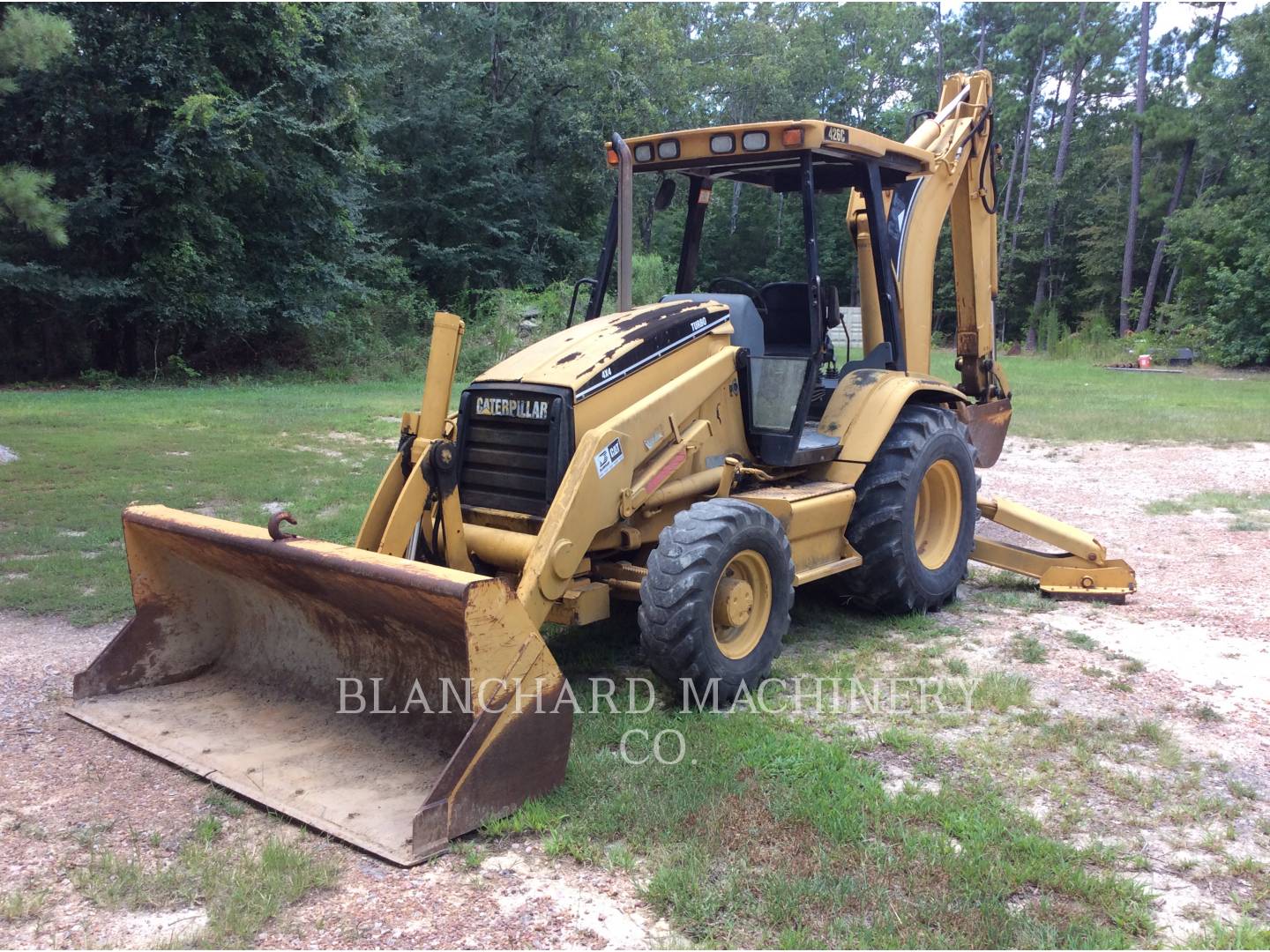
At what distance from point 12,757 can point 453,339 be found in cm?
257

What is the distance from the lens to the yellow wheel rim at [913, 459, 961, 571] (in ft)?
20.8

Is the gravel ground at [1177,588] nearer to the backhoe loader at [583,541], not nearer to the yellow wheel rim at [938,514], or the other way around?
the backhoe loader at [583,541]

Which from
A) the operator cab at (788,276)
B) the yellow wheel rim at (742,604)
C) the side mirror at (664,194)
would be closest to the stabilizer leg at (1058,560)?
the operator cab at (788,276)

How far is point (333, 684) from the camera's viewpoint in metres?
4.57

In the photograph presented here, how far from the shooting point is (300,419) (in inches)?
566

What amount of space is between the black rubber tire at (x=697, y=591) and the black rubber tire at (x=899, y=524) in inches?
48.6

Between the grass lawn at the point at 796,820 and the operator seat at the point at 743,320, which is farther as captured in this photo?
the operator seat at the point at 743,320

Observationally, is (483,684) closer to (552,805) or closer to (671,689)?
(552,805)

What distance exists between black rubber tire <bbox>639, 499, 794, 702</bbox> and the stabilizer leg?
264cm

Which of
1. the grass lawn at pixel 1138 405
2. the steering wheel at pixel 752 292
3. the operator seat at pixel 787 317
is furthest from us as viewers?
the grass lawn at pixel 1138 405

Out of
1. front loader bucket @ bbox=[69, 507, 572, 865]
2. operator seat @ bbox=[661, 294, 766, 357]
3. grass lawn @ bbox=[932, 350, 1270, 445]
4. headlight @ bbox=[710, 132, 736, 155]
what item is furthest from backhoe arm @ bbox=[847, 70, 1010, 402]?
grass lawn @ bbox=[932, 350, 1270, 445]

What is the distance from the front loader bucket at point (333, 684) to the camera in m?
3.58

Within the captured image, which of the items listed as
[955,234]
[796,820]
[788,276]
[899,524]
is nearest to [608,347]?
[788,276]

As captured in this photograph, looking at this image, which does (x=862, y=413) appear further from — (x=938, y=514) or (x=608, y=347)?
(x=608, y=347)
